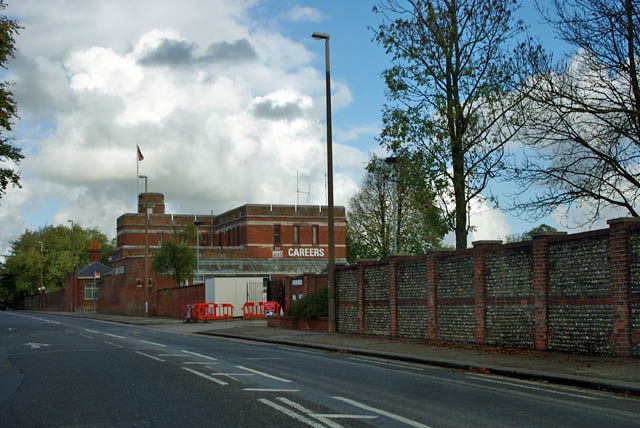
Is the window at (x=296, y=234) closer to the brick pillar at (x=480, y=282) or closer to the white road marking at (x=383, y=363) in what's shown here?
the brick pillar at (x=480, y=282)

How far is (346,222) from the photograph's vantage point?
7588 centimetres

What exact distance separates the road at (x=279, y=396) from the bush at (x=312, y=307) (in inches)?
472

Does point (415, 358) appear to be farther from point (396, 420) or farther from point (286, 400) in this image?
point (396, 420)

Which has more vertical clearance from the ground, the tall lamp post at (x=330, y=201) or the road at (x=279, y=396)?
the tall lamp post at (x=330, y=201)

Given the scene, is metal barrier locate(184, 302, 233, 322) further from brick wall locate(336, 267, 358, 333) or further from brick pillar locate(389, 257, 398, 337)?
brick pillar locate(389, 257, 398, 337)

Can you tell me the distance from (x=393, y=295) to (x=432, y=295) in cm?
240

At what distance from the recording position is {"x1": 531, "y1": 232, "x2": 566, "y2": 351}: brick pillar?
1769cm

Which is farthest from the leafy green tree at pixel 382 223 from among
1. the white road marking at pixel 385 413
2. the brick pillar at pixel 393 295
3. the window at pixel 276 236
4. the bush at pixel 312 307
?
the white road marking at pixel 385 413

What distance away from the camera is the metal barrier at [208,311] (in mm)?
43875

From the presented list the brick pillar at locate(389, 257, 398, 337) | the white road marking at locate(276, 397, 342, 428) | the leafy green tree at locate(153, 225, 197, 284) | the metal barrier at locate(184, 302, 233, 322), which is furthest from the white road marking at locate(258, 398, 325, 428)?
the leafy green tree at locate(153, 225, 197, 284)

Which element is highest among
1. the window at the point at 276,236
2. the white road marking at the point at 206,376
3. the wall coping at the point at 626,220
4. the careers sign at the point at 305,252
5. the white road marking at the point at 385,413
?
the window at the point at 276,236

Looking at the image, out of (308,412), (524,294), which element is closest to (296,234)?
(524,294)

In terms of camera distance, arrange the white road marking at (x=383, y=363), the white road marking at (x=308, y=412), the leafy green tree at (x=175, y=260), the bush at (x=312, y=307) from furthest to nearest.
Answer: the leafy green tree at (x=175, y=260) → the bush at (x=312, y=307) → the white road marking at (x=383, y=363) → the white road marking at (x=308, y=412)

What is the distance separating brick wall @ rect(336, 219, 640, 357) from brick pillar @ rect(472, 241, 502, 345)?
0.03 metres
